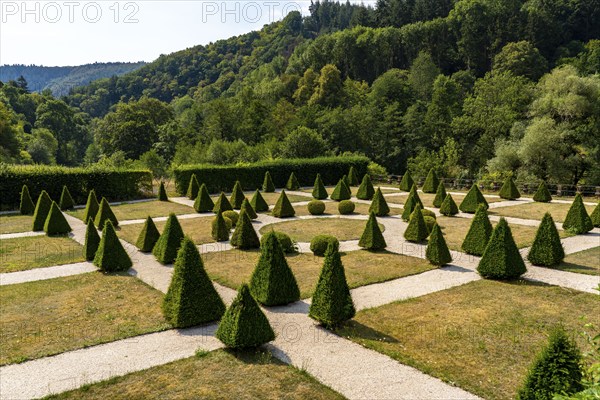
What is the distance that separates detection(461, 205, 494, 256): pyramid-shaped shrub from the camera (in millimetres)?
16328

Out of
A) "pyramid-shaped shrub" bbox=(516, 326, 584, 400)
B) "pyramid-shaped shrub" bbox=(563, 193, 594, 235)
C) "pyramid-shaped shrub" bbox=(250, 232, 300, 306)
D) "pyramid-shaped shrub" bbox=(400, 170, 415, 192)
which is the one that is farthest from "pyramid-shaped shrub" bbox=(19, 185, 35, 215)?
"pyramid-shaped shrub" bbox=(563, 193, 594, 235)

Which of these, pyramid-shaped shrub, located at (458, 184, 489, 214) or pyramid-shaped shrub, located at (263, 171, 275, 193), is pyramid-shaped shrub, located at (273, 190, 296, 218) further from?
pyramid-shaped shrub, located at (263, 171, 275, 193)

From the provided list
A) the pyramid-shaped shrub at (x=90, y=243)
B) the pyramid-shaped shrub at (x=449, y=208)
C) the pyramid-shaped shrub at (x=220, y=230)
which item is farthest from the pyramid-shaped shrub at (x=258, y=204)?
the pyramid-shaped shrub at (x=90, y=243)

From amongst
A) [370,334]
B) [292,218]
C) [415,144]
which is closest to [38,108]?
[415,144]

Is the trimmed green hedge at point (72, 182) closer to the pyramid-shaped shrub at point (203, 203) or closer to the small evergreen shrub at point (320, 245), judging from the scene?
the pyramid-shaped shrub at point (203, 203)

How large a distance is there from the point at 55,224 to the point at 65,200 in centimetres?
922

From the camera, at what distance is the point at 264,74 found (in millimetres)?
104562

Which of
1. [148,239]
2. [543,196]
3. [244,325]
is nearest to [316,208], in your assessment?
[148,239]

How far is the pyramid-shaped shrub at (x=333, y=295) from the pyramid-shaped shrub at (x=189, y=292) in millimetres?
2712

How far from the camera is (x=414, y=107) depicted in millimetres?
55312

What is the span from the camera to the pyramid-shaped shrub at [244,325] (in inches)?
350

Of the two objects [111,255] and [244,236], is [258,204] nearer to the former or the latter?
[244,236]

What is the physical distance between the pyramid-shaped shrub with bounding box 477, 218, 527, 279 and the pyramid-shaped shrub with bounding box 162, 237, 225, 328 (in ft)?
29.7

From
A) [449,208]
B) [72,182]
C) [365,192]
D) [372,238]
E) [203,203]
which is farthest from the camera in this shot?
[365,192]
